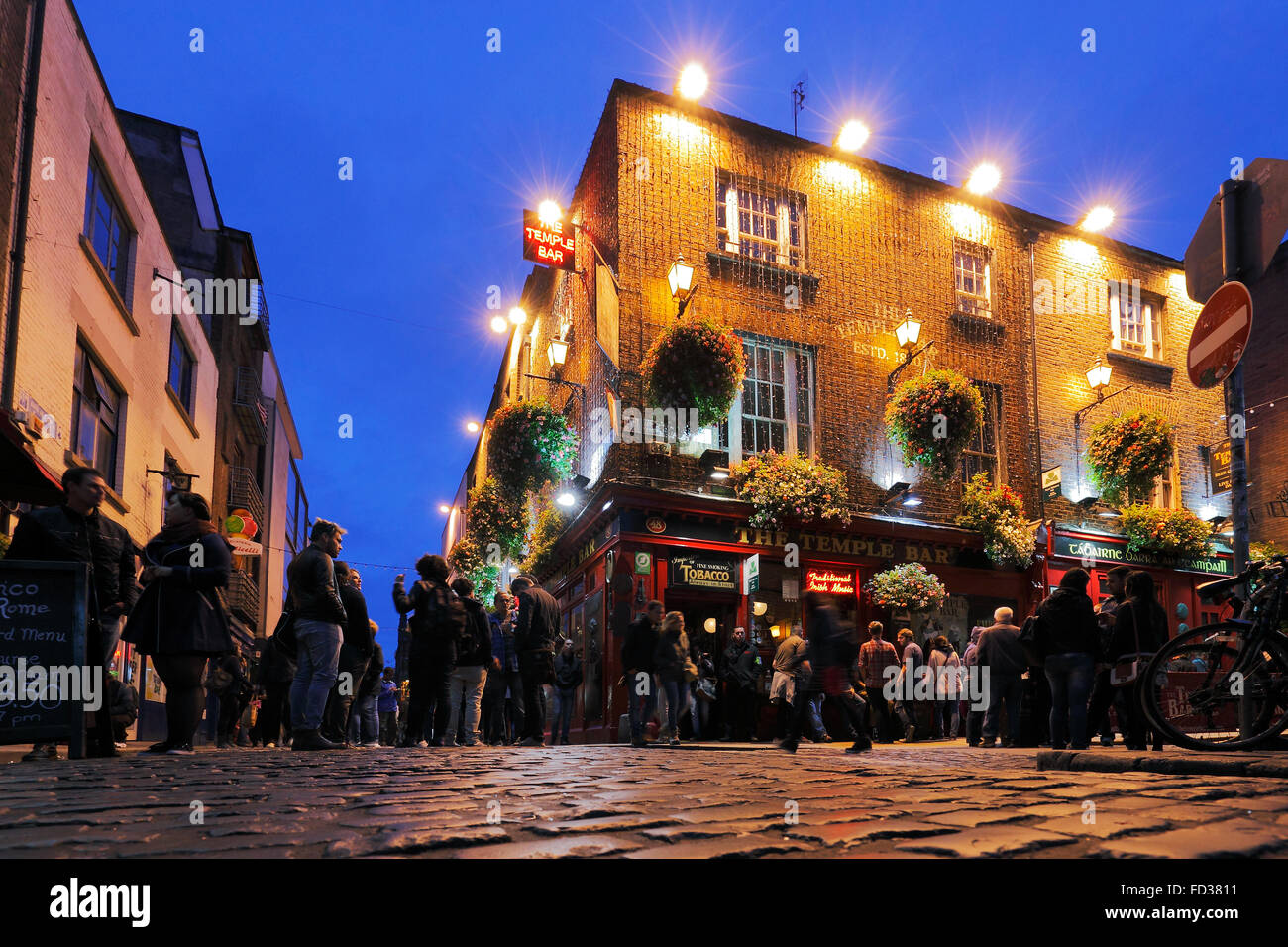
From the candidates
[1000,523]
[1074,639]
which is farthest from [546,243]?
[1074,639]

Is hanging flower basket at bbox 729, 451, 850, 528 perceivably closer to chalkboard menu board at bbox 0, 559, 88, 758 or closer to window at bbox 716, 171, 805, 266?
window at bbox 716, 171, 805, 266

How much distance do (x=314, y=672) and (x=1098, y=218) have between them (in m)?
19.3

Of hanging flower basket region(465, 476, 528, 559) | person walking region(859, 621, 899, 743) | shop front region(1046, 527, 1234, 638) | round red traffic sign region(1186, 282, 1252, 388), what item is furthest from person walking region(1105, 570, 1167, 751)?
hanging flower basket region(465, 476, 528, 559)

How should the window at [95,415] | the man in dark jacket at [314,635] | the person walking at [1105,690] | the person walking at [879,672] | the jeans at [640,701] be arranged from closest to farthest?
the man in dark jacket at [314,635]
the person walking at [1105,690]
the jeans at [640,701]
the window at [95,415]
the person walking at [879,672]

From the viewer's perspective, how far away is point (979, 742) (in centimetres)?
1220

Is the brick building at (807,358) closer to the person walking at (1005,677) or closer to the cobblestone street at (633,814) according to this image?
the person walking at (1005,677)

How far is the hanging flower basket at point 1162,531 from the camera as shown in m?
19.6

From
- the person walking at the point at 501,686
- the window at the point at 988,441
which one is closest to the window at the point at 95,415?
the person walking at the point at 501,686

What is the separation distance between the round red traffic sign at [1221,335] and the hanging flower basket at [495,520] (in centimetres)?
1554

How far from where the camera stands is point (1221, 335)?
5176mm

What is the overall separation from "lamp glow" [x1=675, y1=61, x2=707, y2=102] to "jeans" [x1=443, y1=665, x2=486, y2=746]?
11594 millimetres

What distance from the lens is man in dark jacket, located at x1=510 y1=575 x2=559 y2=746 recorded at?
11.2 meters
